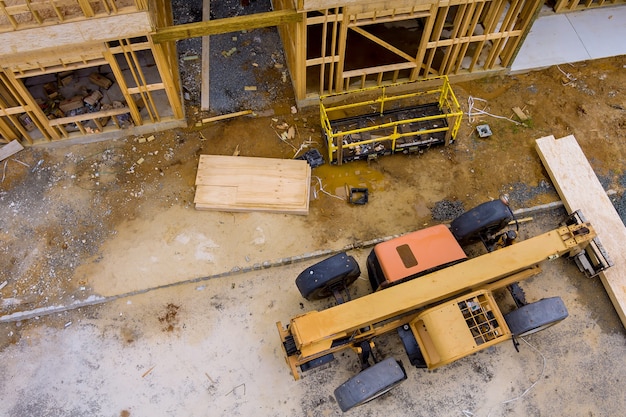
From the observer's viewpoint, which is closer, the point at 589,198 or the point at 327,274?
the point at 327,274

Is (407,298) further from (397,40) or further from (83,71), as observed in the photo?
(83,71)

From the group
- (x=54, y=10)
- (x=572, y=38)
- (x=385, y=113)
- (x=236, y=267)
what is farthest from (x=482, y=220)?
(x=54, y=10)

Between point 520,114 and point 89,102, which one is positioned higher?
point 89,102

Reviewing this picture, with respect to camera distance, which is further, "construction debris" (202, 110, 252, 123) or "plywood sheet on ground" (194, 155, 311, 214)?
"construction debris" (202, 110, 252, 123)

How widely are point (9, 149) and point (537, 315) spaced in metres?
11.8

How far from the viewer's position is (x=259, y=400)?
8.70 meters

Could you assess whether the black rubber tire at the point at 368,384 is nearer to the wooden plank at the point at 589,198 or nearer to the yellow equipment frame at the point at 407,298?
the yellow equipment frame at the point at 407,298

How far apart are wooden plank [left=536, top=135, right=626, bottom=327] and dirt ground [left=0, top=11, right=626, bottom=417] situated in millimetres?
265

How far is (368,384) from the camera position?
7.47 m

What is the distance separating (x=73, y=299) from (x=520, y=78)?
1204 centimetres

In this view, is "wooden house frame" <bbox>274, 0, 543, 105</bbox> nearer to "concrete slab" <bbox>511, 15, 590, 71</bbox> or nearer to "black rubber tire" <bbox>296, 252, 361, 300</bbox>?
"concrete slab" <bbox>511, 15, 590, 71</bbox>

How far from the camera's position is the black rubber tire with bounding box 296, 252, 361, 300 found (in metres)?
8.29

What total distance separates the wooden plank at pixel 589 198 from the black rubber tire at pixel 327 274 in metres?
5.49

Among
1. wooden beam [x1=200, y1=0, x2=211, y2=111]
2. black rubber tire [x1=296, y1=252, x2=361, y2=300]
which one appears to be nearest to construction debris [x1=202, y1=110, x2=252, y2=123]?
wooden beam [x1=200, y1=0, x2=211, y2=111]
